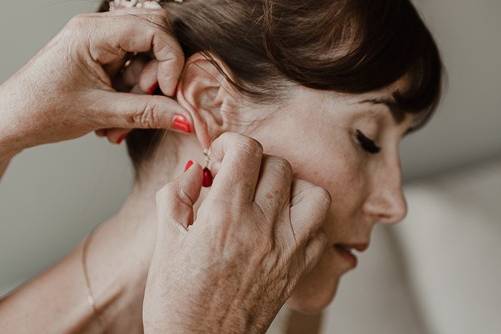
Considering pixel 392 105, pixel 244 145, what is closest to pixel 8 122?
pixel 244 145

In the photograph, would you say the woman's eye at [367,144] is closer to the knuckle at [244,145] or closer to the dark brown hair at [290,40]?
the dark brown hair at [290,40]

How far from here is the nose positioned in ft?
3.87

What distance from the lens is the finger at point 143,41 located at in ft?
3.08

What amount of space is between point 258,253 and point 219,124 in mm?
284

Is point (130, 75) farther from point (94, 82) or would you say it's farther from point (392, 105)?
point (392, 105)

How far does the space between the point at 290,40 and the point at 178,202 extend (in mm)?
338

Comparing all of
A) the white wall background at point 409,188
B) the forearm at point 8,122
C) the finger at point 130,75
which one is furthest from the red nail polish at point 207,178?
the white wall background at point 409,188

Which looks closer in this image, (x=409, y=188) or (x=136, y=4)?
(x=136, y=4)

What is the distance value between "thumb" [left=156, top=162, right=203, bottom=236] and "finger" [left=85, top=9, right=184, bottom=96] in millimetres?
177

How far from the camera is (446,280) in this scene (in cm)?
172

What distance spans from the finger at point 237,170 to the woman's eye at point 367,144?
28cm

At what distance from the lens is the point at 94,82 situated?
1.00 m

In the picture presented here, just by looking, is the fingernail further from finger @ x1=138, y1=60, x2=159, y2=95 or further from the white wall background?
the white wall background

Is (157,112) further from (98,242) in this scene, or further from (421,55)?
(421,55)
